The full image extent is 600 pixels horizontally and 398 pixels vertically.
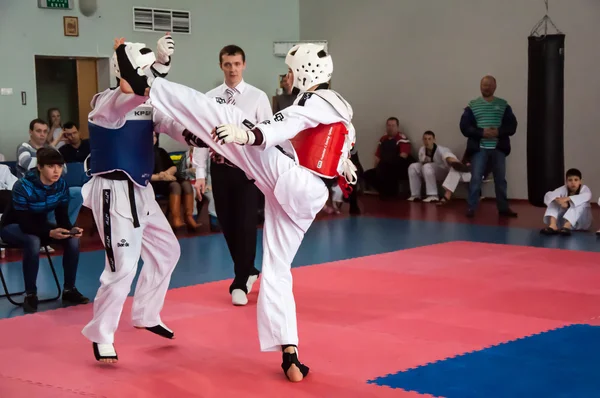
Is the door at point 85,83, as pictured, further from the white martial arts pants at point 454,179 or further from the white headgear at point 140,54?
the white headgear at point 140,54

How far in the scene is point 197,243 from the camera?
353 inches

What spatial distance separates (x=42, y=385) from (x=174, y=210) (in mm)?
5979

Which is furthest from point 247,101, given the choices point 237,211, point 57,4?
point 57,4

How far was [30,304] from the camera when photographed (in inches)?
231

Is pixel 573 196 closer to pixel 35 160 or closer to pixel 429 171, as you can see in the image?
pixel 429 171

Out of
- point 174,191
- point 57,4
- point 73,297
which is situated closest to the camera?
point 73,297

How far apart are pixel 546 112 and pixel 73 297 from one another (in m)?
5.16

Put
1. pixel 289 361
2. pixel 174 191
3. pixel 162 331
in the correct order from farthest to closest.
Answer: pixel 174 191 → pixel 162 331 → pixel 289 361

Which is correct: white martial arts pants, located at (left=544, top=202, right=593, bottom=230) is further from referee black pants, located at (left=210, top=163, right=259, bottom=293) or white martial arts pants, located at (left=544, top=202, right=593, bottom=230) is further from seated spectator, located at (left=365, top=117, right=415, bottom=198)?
referee black pants, located at (left=210, top=163, right=259, bottom=293)

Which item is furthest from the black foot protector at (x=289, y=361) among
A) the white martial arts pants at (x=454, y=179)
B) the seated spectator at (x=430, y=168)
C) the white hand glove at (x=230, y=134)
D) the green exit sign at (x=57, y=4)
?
A: the green exit sign at (x=57, y=4)

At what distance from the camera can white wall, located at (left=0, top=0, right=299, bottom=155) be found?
458 inches

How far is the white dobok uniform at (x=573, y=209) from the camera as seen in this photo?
917cm

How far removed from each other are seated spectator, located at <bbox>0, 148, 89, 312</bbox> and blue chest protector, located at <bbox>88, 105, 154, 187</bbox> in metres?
1.74

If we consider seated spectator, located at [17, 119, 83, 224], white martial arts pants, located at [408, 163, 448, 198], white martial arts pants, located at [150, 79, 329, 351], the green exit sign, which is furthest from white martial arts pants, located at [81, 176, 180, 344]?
white martial arts pants, located at [408, 163, 448, 198]
